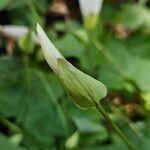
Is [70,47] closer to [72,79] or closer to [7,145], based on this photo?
[7,145]

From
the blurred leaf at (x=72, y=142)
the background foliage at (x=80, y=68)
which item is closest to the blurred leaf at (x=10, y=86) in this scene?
the background foliage at (x=80, y=68)

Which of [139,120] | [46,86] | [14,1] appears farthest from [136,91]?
[14,1]

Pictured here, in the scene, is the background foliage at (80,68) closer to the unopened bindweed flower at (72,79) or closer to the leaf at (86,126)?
the leaf at (86,126)

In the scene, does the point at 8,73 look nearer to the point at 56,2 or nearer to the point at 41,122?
the point at 41,122

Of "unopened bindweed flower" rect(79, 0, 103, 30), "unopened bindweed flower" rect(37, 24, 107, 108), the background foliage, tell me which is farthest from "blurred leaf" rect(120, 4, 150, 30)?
"unopened bindweed flower" rect(37, 24, 107, 108)

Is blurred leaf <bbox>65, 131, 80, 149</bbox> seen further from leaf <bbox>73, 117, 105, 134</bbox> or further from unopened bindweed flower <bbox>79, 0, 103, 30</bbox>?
unopened bindweed flower <bbox>79, 0, 103, 30</bbox>

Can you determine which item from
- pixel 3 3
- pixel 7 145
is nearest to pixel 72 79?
pixel 7 145
